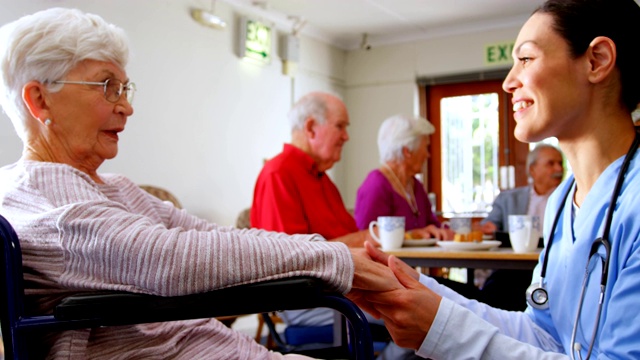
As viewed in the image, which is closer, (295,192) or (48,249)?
(48,249)

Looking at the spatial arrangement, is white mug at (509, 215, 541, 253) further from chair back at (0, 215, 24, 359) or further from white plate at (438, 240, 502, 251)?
chair back at (0, 215, 24, 359)

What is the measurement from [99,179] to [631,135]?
3.46 ft

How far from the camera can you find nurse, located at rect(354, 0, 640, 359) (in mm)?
1046

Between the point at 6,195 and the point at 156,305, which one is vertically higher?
the point at 6,195

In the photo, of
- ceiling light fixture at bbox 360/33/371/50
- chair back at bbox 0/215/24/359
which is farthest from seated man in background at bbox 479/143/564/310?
ceiling light fixture at bbox 360/33/371/50

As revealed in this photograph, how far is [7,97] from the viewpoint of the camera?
49.4 inches

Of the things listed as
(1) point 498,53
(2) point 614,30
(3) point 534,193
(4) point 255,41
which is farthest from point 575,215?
(1) point 498,53

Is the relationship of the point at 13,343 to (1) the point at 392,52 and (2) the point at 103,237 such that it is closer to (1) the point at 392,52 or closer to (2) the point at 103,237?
(2) the point at 103,237

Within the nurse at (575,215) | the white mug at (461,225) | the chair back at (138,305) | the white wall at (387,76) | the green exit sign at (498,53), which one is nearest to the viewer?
the chair back at (138,305)

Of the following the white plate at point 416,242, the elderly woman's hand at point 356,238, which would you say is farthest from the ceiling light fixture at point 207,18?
the white plate at point 416,242

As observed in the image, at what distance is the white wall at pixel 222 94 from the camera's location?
14.1 feet

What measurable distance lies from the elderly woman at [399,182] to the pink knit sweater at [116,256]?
2.12 m

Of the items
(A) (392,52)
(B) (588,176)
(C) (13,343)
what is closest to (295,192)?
(B) (588,176)

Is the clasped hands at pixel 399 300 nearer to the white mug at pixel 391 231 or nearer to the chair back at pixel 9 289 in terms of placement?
the chair back at pixel 9 289
